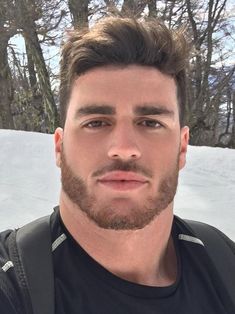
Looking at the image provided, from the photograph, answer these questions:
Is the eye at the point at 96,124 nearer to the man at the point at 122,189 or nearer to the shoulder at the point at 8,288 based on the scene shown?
the man at the point at 122,189

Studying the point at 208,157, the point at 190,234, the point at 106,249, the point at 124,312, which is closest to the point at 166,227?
the point at 190,234

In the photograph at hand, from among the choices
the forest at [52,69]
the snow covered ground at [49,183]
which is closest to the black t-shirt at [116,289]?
the snow covered ground at [49,183]

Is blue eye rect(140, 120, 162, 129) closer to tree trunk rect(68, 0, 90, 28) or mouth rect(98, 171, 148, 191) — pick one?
mouth rect(98, 171, 148, 191)

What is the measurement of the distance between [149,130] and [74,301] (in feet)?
1.59

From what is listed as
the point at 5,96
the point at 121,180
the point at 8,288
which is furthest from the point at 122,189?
the point at 5,96

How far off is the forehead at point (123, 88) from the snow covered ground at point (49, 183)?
256 cm

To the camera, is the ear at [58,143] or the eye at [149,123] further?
the ear at [58,143]

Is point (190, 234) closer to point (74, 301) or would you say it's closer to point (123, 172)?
point (123, 172)

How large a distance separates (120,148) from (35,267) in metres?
0.36

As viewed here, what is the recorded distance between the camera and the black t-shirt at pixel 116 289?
1225mm

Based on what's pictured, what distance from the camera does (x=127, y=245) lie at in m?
1.39

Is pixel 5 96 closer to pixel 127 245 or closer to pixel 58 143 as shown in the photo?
pixel 58 143

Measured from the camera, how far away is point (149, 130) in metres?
1.37

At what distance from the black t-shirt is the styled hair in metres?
0.41
